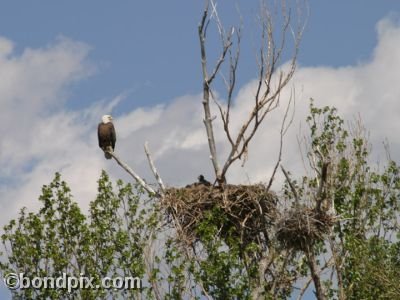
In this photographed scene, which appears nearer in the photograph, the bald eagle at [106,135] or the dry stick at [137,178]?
the dry stick at [137,178]

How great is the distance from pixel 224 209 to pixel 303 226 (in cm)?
432

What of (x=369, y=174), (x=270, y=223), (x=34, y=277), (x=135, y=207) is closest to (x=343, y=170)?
(x=369, y=174)

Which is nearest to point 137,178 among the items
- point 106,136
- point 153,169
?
point 153,169

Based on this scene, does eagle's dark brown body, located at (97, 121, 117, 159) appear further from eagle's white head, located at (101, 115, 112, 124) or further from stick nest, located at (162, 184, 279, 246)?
stick nest, located at (162, 184, 279, 246)

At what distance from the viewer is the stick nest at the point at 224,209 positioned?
2356cm

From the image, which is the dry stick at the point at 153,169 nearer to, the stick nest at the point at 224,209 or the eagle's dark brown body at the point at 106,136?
the stick nest at the point at 224,209

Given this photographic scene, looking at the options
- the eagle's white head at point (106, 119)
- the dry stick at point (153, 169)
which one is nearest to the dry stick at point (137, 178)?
the dry stick at point (153, 169)

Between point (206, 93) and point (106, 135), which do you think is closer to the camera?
point (206, 93)

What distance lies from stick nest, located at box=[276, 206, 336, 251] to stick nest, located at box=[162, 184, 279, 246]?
3503mm

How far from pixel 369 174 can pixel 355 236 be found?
74.7 inches

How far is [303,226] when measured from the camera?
64.2ft

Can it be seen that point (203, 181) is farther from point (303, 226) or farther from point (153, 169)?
point (303, 226)

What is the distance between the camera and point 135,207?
79.7ft

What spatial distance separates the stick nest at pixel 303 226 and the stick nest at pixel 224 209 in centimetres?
350
